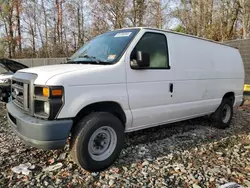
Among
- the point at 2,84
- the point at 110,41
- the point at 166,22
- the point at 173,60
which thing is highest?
the point at 166,22

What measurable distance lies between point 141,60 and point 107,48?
0.69 m

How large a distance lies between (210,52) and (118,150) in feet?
10.6

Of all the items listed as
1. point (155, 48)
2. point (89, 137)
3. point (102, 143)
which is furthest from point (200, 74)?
point (89, 137)

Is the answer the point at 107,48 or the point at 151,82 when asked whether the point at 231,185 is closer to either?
the point at 151,82

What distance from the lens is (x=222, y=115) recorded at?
554 cm

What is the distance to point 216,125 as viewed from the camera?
5566mm

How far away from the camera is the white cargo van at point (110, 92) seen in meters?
2.81

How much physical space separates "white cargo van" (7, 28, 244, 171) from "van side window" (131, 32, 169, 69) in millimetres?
16

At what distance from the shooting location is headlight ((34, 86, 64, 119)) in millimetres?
2715

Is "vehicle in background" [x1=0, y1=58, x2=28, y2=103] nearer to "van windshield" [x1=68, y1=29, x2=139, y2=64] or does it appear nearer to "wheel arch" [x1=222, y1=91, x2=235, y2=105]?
"van windshield" [x1=68, y1=29, x2=139, y2=64]

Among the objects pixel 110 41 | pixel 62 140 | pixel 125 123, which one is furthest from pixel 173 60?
pixel 62 140

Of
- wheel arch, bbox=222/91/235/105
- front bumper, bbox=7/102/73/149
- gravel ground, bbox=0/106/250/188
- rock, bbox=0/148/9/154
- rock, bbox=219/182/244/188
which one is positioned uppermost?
wheel arch, bbox=222/91/235/105

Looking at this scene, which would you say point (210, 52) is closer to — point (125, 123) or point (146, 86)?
point (146, 86)

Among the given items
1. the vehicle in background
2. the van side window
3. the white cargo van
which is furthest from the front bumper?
the vehicle in background
